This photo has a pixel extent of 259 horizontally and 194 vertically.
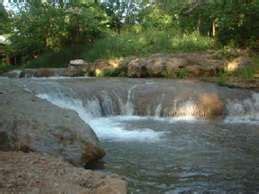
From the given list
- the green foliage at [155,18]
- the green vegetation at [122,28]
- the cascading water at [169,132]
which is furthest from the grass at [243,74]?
the green foliage at [155,18]

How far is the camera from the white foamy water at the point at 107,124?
9.15 m

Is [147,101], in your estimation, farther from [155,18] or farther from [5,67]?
[5,67]

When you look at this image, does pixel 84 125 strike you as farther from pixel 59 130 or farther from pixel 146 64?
pixel 146 64

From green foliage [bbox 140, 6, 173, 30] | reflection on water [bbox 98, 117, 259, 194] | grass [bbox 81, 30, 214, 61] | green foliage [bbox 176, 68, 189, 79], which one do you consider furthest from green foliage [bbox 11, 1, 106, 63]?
reflection on water [bbox 98, 117, 259, 194]

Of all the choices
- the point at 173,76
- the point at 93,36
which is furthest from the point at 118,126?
the point at 93,36

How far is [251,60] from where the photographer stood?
16578 millimetres

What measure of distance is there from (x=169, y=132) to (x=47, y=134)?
3643 mm

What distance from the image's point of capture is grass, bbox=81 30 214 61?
20.0 meters

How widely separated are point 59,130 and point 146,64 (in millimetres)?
10724

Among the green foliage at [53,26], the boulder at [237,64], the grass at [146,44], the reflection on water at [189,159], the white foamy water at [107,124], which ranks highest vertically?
the green foliage at [53,26]

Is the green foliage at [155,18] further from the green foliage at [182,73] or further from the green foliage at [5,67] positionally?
the green foliage at [182,73]

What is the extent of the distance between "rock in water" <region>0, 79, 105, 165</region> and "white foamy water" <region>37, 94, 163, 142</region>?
6.29 ft

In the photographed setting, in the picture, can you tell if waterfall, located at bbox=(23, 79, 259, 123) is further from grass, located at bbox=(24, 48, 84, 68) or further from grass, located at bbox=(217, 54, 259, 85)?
grass, located at bbox=(24, 48, 84, 68)

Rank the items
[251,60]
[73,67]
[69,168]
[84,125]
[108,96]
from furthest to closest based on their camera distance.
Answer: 1. [73,67]
2. [251,60]
3. [108,96]
4. [84,125]
5. [69,168]
